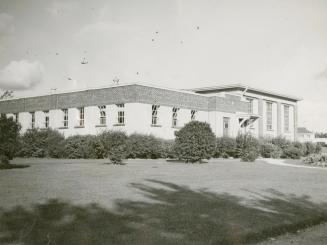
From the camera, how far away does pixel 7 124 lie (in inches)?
629

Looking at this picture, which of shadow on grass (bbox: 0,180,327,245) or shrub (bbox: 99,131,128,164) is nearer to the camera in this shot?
shadow on grass (bbox: 0,180,327,245)

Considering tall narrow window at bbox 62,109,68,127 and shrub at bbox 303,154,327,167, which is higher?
tall narrow window at bbox 62,109,68,127

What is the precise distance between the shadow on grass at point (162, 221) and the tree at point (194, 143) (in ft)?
36.1

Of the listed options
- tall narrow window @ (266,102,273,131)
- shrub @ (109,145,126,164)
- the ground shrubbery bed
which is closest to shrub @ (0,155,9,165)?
the ground shrubbery bed

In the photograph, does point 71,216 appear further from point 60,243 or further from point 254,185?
point 254,185

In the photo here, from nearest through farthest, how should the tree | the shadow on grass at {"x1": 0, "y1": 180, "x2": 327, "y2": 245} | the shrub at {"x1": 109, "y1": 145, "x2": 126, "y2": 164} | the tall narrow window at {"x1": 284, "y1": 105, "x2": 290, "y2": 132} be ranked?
the shadow on grass at {"x1": 0, "y1": 180, "x2": 327, "y2": 245}
the shrub at {"x1": 109, "y1": 145, "x2": 126, "y2": 164}
the tree
the tall narrow window at {"x1": 284, "y1": 105, "x2": 290, "y2": 132}

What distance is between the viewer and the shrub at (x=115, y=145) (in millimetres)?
18828

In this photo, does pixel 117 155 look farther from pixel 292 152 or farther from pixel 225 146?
pixel 292 152

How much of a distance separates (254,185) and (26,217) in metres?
7.18

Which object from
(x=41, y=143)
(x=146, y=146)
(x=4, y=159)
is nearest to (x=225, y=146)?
(x=146, y=146)

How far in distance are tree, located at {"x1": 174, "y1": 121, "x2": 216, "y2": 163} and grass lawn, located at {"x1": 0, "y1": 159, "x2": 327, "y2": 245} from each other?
763 cm

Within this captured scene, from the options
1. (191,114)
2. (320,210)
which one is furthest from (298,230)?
(191,114)

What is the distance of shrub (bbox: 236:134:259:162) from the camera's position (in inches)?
973

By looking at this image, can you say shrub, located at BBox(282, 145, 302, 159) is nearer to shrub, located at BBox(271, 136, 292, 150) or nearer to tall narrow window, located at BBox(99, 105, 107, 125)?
shrub, located at BBox(271, 136, 292, 150)
